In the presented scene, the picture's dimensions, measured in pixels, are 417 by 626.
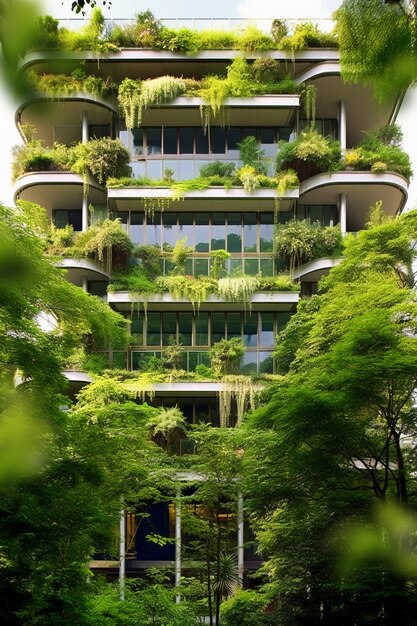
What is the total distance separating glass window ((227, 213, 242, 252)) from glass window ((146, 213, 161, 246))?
3.02 metres

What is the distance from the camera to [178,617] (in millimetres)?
14664

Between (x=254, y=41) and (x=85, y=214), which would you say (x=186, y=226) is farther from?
(x=254, y=41)

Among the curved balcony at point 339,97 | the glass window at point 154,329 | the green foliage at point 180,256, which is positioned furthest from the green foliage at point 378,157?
the glass window at point 154,329

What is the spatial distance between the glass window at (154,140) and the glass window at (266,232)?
5492 mm

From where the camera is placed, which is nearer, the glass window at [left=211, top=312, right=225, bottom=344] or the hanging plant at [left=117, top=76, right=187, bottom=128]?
the glass window at [left=211, top=312, right=225, bottom=344]

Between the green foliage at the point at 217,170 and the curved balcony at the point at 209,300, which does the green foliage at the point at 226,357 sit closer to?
the curved balcony at the point at 209,300

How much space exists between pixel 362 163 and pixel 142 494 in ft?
57.9

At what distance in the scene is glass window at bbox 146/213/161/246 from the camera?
29.4 m

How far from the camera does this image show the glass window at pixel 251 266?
28922mm

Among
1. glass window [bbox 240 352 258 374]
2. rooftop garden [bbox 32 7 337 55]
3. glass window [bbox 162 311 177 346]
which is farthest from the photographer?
rooftop garden [bbox 32 7 337 55]

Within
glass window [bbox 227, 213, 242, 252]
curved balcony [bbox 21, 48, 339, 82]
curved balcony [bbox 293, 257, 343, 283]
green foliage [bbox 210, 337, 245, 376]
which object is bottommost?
green foliage [bbox 210, 337, 245, 376]

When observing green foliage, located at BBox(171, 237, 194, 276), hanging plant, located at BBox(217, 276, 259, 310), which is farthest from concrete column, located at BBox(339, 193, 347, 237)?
green foliage, located at BBox(171, 237, 194, 276)

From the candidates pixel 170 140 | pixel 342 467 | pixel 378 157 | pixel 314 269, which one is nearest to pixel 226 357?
pixel 314 269

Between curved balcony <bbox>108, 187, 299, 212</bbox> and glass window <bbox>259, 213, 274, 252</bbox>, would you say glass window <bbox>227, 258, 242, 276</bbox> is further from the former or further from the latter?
curved balcony <bbox>108, 187, 299, 212</bbox>
